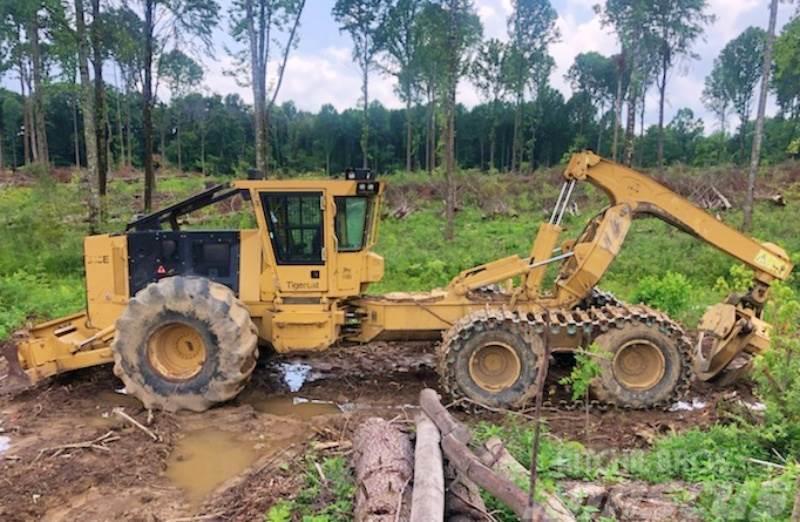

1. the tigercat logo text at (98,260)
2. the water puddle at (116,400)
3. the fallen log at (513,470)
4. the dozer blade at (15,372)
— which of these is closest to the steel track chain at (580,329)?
the fallen log at (513,470)

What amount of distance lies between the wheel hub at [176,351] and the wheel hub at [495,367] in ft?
9.73

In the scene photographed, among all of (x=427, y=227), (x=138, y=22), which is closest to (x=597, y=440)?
(x=427, y=227)

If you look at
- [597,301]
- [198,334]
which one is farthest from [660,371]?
[198,334]

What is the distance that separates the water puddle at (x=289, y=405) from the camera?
7094mm

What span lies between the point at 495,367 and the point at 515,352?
0.32m

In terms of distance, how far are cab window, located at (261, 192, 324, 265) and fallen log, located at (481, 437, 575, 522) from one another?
3309 millimetres

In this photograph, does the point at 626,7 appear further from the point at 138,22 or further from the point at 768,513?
the point at 768,513

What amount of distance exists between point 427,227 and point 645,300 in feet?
36.2

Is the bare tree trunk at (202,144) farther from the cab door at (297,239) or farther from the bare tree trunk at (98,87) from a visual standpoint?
the cab door at (297,239)

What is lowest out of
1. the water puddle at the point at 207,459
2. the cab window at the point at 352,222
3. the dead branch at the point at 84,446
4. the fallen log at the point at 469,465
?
the water puddle at the point at 207,459

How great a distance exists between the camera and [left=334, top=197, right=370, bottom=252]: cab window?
24.3 feet

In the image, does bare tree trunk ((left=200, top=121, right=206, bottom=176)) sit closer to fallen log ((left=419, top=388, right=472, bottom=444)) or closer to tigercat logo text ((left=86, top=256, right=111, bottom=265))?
tigercat logo text ((left=86, top=256, right=111, bottom=265))

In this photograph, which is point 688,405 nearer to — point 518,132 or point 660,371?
point 660,371

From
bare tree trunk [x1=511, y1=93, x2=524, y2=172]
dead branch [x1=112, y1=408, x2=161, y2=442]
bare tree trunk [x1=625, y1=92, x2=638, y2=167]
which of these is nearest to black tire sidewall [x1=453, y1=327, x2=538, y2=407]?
dead branch [x1=112, y1=408, x2=161, y2=442]
